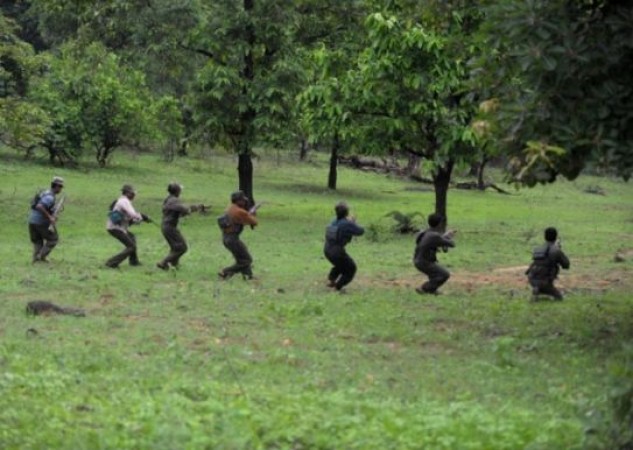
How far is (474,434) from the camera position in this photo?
6.96 metres

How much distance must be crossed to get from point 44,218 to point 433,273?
7.38 metres

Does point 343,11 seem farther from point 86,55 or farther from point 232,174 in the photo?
point 232,174

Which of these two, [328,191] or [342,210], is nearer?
[342,210]

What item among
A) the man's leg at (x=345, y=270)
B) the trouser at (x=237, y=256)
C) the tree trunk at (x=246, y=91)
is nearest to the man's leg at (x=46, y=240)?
the trouser at (x=237, y=256)

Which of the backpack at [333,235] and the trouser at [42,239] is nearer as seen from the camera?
the backpack at [333,235]

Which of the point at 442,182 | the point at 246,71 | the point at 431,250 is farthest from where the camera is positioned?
the point at 246,71

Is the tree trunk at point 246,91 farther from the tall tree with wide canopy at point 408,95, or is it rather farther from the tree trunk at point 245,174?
the tall tree with wide canopy at point 408,95

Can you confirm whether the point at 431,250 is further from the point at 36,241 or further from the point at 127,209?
the point at 36,241

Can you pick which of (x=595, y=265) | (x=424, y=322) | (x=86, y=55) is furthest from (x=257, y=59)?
(x=424, y=322)

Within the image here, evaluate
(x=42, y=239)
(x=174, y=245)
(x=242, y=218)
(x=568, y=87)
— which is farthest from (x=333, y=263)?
(x=568, y=87)

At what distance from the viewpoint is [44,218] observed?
18.2 meters

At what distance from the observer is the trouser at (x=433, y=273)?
1544cm

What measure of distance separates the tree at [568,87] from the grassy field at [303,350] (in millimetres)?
2079

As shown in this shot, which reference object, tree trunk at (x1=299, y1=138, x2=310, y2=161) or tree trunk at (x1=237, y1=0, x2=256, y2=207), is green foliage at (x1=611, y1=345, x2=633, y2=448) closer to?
tree trunk at (x1=237, y1=0, x2=256, y2=207)
